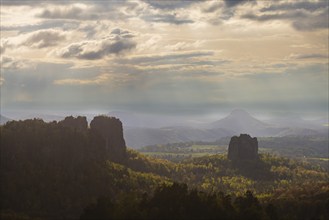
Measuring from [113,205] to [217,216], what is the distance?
48.5 meters

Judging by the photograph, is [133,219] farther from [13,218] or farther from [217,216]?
[13,218]

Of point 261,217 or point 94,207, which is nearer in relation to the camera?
point 94,207

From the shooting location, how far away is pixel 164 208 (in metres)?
197

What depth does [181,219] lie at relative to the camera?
19275cm

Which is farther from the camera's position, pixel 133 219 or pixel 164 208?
pixel 164 208

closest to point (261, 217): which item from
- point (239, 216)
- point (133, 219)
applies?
point (239, 216)

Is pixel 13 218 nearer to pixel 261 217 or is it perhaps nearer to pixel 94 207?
pixel 94 207

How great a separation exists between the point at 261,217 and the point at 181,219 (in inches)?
1512

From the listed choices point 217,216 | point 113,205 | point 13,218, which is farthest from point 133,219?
point 13,218

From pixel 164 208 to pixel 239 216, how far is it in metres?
35.6

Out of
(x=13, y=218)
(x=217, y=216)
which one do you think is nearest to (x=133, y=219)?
(x=217, y=216)

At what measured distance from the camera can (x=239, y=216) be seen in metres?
199

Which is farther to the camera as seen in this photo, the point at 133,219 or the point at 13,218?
the point at 13,218

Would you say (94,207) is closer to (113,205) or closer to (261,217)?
(113,205)
